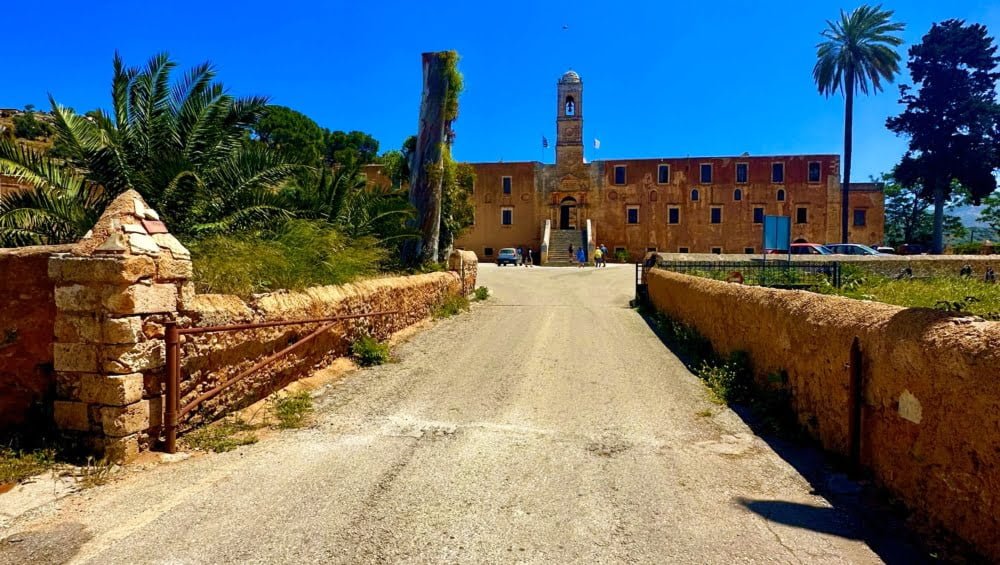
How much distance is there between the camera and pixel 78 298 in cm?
471

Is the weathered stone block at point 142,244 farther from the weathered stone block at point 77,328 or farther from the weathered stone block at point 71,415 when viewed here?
the weathered stone block at point 71,415

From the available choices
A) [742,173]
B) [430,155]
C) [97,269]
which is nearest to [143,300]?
[97,269]

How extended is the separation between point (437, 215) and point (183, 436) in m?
12.4

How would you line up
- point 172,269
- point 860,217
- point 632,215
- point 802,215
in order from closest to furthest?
point 172,269 → point 860,217 → point 802,215 → point 632,215

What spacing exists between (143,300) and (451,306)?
36.5 ft

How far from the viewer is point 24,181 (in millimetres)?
8273

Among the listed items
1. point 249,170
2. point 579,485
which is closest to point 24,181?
point 249,170

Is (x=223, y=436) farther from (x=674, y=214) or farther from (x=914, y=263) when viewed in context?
(x=674, y=214)

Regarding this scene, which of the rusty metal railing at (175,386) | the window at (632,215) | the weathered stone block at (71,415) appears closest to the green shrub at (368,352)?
the rusty metal railing at (175,386)

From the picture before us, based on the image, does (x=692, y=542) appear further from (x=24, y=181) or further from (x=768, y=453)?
(x=24, y=181)

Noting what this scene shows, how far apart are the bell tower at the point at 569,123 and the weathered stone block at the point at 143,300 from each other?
44276 millimetres

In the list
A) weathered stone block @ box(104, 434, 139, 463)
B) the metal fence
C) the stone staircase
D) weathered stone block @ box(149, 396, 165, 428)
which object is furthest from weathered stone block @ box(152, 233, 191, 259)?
the stone staircase

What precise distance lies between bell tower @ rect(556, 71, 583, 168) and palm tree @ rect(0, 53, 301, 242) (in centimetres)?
3917

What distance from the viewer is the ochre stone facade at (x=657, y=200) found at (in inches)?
1794
